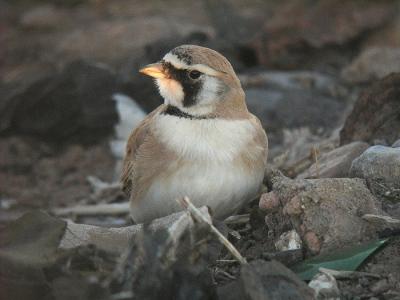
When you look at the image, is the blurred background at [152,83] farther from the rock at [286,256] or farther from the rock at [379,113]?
the rock at [286,256]

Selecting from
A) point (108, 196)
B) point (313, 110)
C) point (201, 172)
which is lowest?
point (108, 196)

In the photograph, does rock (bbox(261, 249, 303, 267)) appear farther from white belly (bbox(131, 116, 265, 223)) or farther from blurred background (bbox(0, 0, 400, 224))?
blurred background (bbox(0, 0, 400, 224))

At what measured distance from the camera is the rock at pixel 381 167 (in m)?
4.73

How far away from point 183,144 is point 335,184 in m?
1.10

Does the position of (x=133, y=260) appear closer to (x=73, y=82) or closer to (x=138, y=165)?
(x=138, y=165)

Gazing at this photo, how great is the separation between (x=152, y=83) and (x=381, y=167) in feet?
16.1

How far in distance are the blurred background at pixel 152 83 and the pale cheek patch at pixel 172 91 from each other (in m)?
2.34

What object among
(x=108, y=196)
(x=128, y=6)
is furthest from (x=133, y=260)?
(x=128, y=6)

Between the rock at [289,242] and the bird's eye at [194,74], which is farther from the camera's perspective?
the bird's eye at [194,74]

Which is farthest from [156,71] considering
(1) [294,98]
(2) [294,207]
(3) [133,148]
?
(1) [294,98]

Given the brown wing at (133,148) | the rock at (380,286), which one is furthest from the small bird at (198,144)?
the rock at (380,286)

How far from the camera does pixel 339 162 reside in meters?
5.43

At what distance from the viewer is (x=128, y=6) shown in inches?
513

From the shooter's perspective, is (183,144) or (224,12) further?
(224,12)
